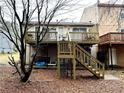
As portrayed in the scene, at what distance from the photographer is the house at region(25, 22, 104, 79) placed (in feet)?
58.9

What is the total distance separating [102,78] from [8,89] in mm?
6564

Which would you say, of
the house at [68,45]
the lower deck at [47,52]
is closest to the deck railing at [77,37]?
the house at [68,45]

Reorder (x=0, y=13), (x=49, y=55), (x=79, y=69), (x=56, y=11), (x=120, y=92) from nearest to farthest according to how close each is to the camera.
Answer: (x=120, y=92) < (x=0, y=13) < (x=56, y=11) < (x=79, y=69) < (x=49, y=55)

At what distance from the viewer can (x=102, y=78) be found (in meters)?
17.3

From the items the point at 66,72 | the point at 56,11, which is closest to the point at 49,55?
the point at 66,72

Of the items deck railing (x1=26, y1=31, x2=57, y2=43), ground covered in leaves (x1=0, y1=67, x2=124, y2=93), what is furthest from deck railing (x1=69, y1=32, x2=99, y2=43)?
ground covered in leaves (x1=0, y1=67, x2=124, y2=93)

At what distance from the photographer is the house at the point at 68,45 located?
17938 millimetres

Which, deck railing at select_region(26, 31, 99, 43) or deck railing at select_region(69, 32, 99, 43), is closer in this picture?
deck railing at select_region(26, 31, 99, 43)

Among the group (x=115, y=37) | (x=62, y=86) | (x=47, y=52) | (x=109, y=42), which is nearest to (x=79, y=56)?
(x=62, y=86)

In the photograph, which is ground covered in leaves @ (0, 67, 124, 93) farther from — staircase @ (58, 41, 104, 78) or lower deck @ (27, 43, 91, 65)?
lower deck @ (27, 43, 91, 65)

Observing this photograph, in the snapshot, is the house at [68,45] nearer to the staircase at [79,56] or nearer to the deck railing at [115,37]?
the staircase at [79,56]

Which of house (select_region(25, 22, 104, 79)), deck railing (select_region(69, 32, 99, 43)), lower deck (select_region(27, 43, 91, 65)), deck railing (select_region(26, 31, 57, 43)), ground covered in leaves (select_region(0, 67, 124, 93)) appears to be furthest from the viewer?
lower deck (select_region(27, 43, 91, 65))

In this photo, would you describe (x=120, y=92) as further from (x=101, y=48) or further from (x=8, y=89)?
(x=101, y=48)

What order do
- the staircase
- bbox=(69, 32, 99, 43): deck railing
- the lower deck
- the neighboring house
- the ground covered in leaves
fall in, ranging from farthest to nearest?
the lower deck, bbox=(69, 32, 99, 43): deck railing, the neighboring house, the staircase, the ground covered in leaves
